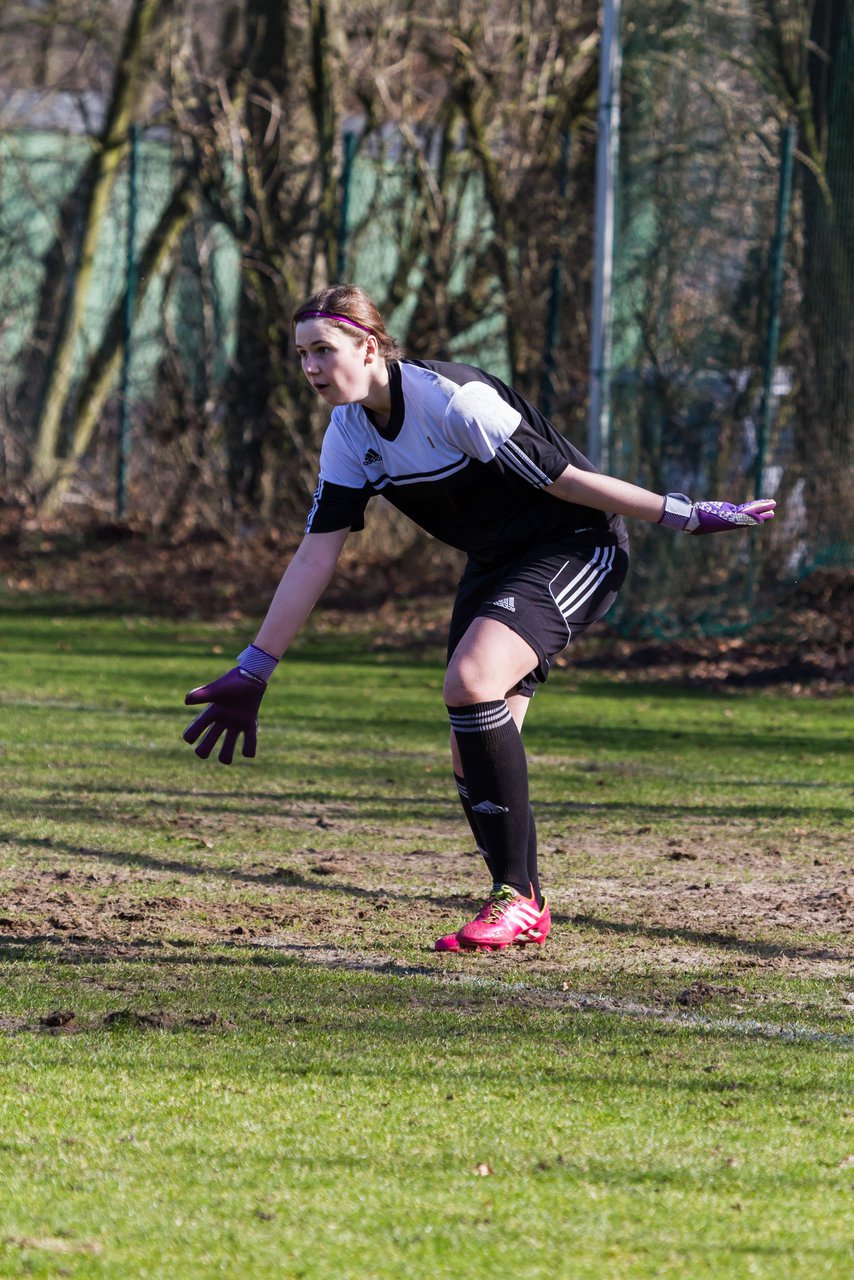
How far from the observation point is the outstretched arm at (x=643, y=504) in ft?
16.7

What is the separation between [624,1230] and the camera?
3.01m

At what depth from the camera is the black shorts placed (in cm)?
514

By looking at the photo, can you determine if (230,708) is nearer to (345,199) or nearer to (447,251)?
(447,251)

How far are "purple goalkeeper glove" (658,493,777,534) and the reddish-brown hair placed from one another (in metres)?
0.98

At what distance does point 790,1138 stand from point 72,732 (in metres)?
6.57

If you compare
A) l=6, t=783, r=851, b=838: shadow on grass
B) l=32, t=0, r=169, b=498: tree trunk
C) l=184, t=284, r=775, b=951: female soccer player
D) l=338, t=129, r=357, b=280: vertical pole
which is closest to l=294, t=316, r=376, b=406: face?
l=184, t=284, r=775, b=951: female soccer player

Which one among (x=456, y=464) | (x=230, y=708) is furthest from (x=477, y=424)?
(x=230, y=708)

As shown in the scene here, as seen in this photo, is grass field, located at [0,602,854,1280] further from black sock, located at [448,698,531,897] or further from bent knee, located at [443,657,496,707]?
bent knee, located at [443,657,496,707]

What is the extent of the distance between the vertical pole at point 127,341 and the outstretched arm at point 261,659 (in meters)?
12.5

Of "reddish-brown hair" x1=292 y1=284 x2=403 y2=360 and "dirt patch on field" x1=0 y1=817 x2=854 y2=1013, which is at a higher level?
"reddish-brown hair" x1=292 y1=284 x2=403 y2=360

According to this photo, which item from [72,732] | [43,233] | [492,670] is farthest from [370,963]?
[43,233]

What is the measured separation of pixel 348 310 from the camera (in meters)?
4.97

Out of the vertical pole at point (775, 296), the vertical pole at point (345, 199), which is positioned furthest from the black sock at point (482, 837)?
the vertical pole at point (345, 199)

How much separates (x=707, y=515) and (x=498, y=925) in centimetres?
137
